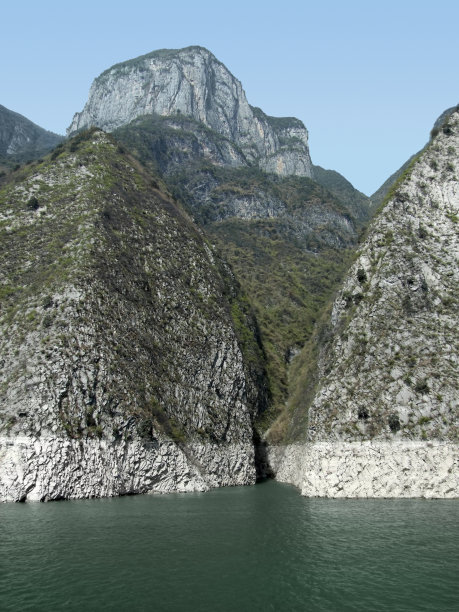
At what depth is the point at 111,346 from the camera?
77.5 metres

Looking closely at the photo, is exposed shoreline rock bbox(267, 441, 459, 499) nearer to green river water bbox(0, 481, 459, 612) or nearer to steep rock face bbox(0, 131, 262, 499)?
green river water bbox(0, 481, 459, 612)

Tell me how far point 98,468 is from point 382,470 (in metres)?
33.6

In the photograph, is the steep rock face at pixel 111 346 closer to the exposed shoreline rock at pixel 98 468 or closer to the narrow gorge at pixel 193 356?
the exposed shoreline rock at pixel 98 468

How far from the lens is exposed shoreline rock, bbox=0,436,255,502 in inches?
2404

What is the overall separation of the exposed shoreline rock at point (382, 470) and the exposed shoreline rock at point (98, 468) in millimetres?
16143

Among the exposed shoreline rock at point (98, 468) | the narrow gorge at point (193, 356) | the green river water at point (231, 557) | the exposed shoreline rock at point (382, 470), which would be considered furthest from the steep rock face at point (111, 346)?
the exposed shoreline rock at point (382, 470)

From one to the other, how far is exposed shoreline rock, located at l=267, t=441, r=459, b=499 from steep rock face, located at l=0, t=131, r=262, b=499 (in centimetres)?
1727

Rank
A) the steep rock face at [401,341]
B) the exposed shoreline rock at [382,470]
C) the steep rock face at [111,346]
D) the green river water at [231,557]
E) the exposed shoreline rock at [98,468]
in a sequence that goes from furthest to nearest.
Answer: the steep rock face at [401,341], the steep rock face at [111,346], the exposed shoreline rock at [382,470], the exposed shoreline rock at [98,468], the green river water at [231,557]

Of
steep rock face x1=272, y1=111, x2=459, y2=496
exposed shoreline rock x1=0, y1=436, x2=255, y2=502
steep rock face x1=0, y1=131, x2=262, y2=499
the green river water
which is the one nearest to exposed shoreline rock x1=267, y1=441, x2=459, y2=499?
steep rock face x1=272, y1=111, x2=459, y2=496

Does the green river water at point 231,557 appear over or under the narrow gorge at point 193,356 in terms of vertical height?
under

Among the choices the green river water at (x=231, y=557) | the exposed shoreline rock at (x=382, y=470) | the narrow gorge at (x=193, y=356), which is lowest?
the green river water at (x=231, y=557)

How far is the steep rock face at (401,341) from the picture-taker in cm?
6581

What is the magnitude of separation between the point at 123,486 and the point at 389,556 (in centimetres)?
3807

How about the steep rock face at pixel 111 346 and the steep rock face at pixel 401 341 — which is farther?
the steep rock face at pixel 401 341
